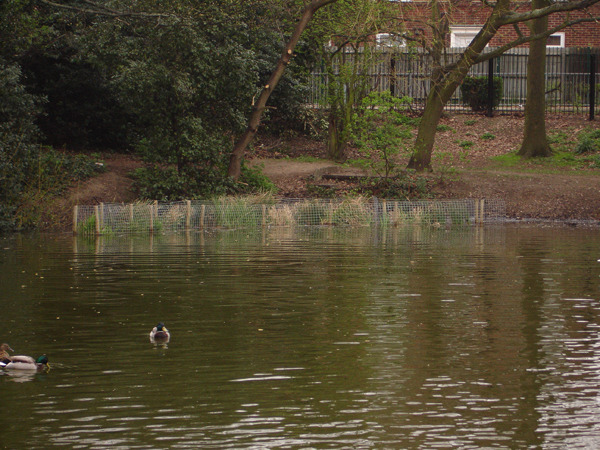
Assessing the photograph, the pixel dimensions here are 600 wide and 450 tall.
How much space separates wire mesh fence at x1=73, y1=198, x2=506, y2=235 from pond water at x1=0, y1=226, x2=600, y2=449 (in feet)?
26.5

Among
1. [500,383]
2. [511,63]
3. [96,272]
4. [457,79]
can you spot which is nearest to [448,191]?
[457,79]

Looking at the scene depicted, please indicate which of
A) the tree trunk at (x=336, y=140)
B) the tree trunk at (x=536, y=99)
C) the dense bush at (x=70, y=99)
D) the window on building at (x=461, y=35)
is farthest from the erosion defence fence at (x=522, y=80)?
the dense bush at (x=70, y=99)

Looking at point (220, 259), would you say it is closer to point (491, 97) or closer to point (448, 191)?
point (448, 191)

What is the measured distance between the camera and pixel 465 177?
33.8 meters

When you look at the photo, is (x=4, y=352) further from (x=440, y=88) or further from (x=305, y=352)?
(x=440, y=88)

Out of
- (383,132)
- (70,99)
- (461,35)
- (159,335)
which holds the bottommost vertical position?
(159,335)

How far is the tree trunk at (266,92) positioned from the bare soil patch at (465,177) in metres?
1.83

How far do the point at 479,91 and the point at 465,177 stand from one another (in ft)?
36.1

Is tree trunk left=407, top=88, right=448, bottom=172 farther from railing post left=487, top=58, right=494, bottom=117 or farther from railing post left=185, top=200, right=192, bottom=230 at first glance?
railing post left=185, top=200, right=192, bottom=230

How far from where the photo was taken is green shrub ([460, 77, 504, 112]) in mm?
43125

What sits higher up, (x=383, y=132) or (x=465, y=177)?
(x=383, y=132)

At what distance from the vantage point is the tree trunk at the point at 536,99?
35.5 m

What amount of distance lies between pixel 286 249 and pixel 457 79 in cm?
1395

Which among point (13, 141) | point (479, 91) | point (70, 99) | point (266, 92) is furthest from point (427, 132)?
point (13, 141)
